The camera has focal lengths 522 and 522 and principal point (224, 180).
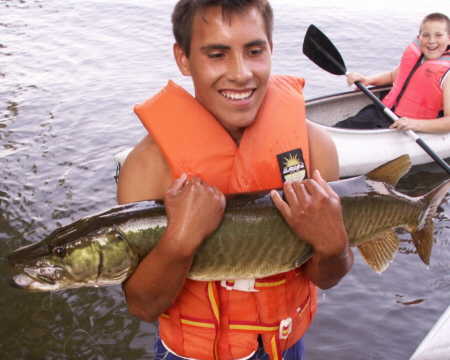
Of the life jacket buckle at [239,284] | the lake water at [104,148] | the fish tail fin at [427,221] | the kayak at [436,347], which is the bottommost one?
the lake water at [104,148]

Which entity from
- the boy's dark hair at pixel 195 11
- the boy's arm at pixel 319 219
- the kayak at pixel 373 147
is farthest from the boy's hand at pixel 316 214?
the kayak at pixel 373 147

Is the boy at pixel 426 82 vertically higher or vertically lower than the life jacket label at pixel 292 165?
lower

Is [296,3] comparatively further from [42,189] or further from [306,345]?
[306,345]

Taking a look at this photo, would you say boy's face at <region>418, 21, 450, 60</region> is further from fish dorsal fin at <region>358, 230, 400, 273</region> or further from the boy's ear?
the boy's ear

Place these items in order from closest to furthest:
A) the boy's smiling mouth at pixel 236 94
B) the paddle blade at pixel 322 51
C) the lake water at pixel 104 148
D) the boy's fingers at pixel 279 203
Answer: the boy's fingers at pixel 279 203, the boy's smiling mouth at pixel 236 94, the lake water at pixel 104 148, the paddle blade at pixel 322 51

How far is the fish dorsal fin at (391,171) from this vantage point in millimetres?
2307

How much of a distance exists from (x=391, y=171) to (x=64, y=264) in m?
1.44

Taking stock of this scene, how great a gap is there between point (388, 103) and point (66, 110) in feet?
15.4

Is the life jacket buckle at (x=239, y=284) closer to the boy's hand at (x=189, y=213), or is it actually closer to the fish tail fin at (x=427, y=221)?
the boy's hand at (x=189, y=213)

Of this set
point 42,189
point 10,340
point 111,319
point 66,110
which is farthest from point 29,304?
point 66,110

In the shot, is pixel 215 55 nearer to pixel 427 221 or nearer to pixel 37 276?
pixel 37 276

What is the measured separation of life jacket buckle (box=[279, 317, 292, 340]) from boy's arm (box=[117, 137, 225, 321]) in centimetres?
50

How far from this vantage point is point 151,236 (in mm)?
1923

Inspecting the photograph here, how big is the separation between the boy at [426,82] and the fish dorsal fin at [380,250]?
160 inches
